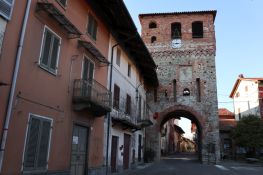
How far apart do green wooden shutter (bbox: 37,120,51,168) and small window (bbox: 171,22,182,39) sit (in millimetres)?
23969

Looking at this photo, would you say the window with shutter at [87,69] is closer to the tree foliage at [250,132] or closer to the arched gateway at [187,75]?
the arched gateway at [187,75]

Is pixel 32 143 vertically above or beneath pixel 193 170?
above

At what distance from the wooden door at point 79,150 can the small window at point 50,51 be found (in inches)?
111

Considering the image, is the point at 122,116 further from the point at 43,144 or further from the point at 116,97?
the point at 43,144

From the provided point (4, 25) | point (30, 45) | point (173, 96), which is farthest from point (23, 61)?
point (173, 96)

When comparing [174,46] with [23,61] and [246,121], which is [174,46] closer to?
[246,121]

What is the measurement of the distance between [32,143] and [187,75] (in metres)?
22.8

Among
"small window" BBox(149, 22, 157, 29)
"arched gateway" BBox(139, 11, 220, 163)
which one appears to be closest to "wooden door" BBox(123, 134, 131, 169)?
"arched gateway" BBox(139, 11, 220, 163)

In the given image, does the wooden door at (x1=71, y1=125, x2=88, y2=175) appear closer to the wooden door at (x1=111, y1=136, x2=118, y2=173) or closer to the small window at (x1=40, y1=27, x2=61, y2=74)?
the small window at (x1=40, y1=27, x2=61, y2=74)

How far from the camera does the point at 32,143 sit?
26.7ft

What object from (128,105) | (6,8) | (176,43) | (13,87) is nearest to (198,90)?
(176,43)

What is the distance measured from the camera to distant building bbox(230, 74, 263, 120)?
3591 cm

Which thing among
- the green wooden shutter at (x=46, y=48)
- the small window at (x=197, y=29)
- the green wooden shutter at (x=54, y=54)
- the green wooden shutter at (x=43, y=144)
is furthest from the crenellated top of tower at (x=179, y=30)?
the green wooden shutter at (x=43, y=144)

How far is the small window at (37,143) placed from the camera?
26.1 ft
